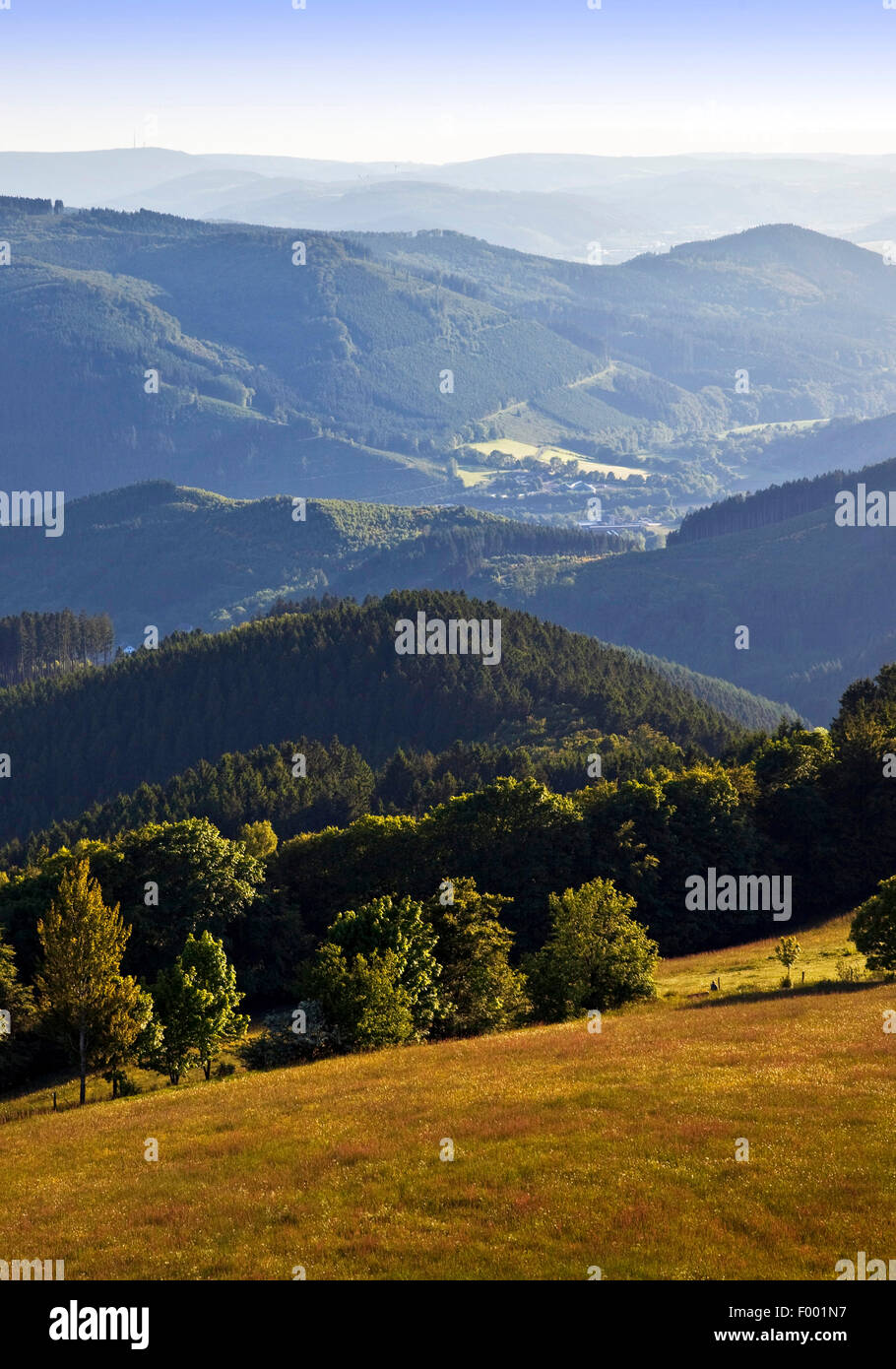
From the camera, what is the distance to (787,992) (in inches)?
2876

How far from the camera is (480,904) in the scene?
87062mm

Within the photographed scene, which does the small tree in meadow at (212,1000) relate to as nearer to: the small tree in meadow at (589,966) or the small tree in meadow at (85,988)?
the small tree in meadow at (85,988)

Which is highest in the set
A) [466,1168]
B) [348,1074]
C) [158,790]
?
[466,1168]

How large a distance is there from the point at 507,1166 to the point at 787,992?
34.1 metres

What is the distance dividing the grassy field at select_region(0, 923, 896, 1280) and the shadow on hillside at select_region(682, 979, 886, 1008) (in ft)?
23.2

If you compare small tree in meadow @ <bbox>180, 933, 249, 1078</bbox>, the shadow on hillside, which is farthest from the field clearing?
small tree in meadow @ <bbox>180, 933, 249, 1078</bbox>

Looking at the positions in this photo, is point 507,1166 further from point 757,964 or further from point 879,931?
point 757,964

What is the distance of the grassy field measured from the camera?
3691 cm

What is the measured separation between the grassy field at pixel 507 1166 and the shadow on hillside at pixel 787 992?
706 cm

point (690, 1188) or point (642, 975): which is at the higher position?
point (690, 1188)

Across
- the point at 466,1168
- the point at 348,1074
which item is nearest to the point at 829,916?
the point at 348,1074
